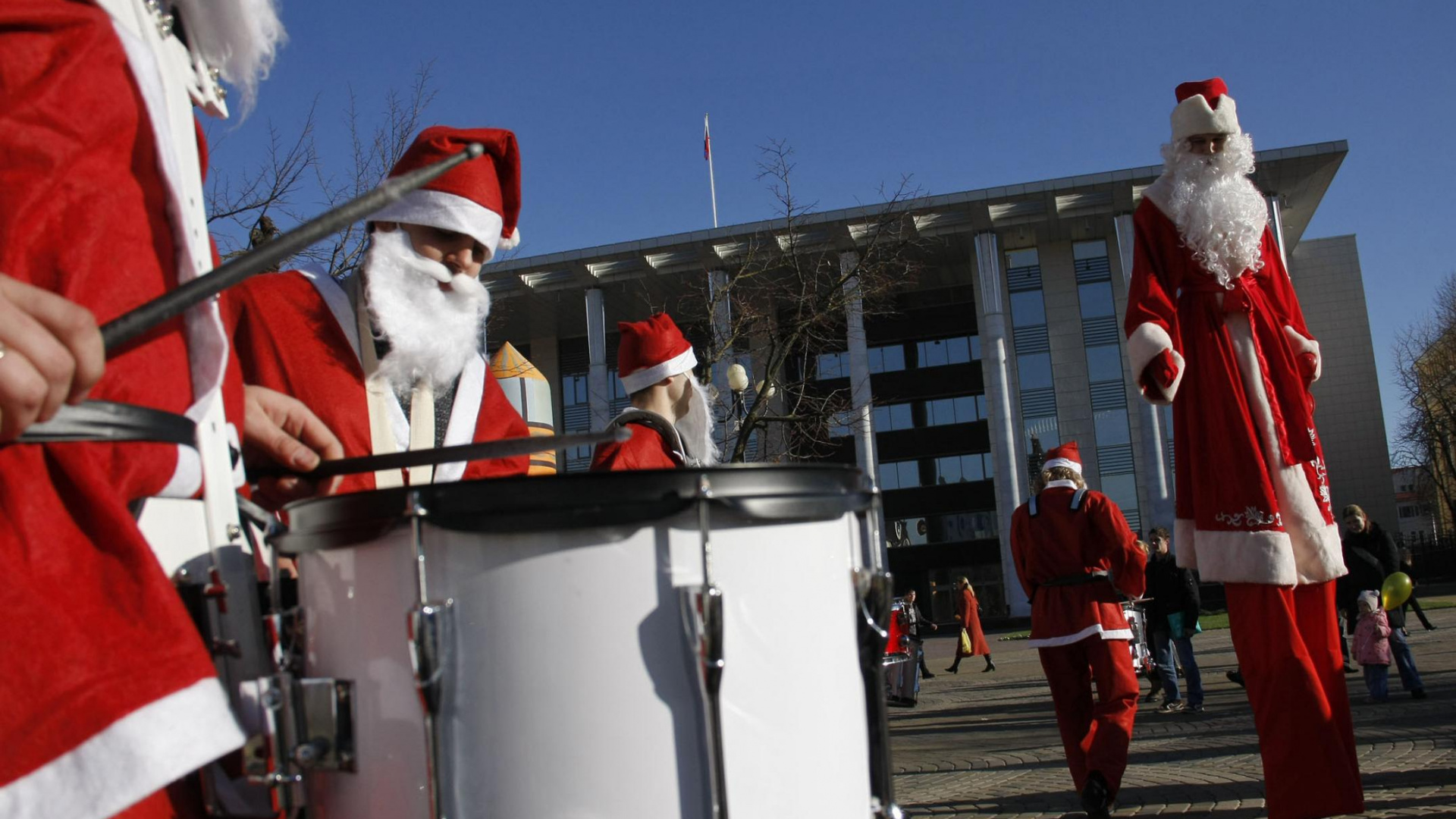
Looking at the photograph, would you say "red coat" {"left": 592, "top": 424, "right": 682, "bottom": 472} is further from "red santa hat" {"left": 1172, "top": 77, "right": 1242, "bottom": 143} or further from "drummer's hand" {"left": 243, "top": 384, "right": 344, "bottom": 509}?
"red santa hat" {"left": 1172, "top": 77, "right": 1242, "bottom": 143}

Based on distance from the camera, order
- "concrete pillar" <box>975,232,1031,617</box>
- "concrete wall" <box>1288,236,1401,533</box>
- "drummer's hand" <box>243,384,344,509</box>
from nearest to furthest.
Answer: "drummer's hand" <box>243,384,344,509</box> → "concrete pillar" <box>975,232,1031,617</box> → "concrete wall" <box>1288,236,1401,533</box>

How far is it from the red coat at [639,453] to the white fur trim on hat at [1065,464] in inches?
137

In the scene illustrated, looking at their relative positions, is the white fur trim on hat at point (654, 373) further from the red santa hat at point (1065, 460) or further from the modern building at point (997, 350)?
the modern building at point (997, 350)

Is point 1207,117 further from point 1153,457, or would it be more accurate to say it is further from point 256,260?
point 1153,457

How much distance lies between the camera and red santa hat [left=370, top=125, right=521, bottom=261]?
2.94 metres

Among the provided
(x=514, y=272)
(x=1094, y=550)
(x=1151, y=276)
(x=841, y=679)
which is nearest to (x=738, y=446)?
(x=1094, y=550)

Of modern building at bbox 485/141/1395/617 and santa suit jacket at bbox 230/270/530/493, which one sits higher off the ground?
modern building at bbox 485/141/1395/617

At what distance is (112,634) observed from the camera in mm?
1159

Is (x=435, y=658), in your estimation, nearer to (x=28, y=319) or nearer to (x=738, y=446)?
(x=28, y=319)

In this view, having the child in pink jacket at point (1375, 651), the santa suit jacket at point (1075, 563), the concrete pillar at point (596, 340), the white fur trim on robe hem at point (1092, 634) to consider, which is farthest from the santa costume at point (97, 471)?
the concrete pillar at point (596, 340)

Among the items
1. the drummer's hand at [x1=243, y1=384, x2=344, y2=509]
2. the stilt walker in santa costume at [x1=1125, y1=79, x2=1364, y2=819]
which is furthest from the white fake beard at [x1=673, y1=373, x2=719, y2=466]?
the drummer's hand at [x1=243, y1=384, x2=344, y2=509]

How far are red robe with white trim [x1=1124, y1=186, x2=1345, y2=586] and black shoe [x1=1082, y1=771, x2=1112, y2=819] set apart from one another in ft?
4.63

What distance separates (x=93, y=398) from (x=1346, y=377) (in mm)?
48605

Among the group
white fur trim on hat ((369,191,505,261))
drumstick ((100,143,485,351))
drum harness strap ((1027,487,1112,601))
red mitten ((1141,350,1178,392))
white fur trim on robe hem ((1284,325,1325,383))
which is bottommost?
drum harness strap ((1027,487,1112,601))
